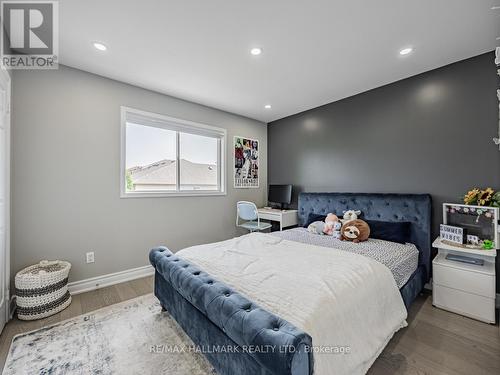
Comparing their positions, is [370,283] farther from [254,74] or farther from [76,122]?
[76,122]

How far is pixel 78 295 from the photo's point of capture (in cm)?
250

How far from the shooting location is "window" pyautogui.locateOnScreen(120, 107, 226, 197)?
9.93 ft

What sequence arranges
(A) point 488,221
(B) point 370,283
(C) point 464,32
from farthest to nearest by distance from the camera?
(A) point 488,221 → (C) point 464,32 → (B) point 370,283

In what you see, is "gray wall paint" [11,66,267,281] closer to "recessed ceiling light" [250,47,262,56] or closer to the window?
the window

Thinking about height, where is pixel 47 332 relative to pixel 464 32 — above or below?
below

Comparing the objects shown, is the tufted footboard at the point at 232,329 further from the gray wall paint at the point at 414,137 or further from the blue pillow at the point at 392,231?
the gray wall paint at the point at 414,137

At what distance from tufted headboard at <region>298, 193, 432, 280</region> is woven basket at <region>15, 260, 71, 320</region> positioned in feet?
10.7

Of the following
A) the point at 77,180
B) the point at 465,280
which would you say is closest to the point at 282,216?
the point at 465,280

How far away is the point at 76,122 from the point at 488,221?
453 centimetres

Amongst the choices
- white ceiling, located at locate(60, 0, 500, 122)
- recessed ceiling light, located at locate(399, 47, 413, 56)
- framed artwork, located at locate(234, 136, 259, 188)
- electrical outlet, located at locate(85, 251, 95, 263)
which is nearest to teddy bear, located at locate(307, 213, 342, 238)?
framed artwork, located at locate(234, 136, 259, 188)

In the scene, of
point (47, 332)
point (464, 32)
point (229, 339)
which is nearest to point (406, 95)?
point (464, 32)

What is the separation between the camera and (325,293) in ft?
4.27

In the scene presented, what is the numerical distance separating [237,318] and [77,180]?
2.51 metres

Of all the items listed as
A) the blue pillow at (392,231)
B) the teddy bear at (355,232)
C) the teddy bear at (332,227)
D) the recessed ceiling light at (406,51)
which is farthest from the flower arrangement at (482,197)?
the recessed ceiling light at (406,51)
